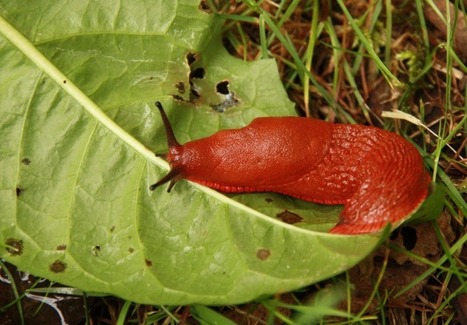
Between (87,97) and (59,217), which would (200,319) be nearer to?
(59,217)

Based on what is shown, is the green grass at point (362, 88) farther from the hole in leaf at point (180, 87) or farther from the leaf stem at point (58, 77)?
the leaf stem at point (58, 77)

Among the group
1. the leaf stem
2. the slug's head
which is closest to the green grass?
the slug's head

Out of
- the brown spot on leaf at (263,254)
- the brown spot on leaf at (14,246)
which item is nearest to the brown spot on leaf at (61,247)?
the brown spot on leaf at (14,246)

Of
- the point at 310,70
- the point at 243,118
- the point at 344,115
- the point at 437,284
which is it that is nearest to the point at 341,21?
the point at 310,70

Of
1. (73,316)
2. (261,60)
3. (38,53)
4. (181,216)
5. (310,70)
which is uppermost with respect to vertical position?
(38,53)

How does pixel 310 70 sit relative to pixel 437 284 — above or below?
above

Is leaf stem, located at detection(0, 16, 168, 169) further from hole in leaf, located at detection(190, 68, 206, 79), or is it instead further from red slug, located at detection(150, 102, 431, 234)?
hole in leaf, located at detection(190, 68, 206, 79)
